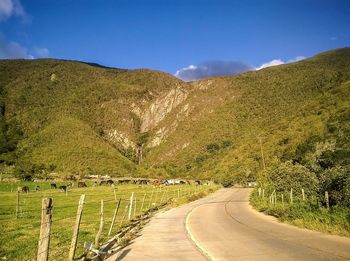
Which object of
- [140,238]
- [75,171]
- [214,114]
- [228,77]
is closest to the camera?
[140,238]

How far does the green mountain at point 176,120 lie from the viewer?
8806 centimetres

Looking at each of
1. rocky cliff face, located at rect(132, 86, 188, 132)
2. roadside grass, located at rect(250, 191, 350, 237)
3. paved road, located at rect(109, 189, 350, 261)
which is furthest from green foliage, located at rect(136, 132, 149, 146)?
paved road, located at rect(109, 189, 350, 261)

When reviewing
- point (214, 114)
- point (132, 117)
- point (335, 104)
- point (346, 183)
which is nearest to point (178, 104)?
point (132, 117)

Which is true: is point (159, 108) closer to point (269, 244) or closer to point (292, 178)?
point (292, 178)

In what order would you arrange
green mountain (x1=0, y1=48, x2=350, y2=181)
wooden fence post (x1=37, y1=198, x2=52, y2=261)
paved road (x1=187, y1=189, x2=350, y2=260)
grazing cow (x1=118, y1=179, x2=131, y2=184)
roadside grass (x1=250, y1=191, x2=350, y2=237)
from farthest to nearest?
grazing cow (x1=118, y1=179, x2=131, y2=184)
green mountain (x1=0, y1=48, x2=350, y2=181)
roadside grass (x1=250, y1=191, x2=350, y2=237)
paved road (x1=187, y1=189, x2=350, y2=260)
wooden fence post (x1=37, y1=198, x2=52, y2=261)

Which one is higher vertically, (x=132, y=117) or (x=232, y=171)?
(x=132, y=117)

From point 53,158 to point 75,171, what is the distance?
30.9 feet

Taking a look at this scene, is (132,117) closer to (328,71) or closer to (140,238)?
(328,71)

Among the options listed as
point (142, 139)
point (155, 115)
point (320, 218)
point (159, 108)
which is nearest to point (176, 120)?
point (142, 139)

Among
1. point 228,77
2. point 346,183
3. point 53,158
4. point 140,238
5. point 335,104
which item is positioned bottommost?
point 140,238

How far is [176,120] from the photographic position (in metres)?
172

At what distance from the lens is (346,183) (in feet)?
70.7

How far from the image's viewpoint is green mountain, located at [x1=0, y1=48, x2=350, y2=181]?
88.1m

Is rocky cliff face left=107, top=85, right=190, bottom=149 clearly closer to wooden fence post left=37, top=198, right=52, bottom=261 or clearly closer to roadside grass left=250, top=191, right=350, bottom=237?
roadside grass left=250, top=191, right=350, bottom=237
